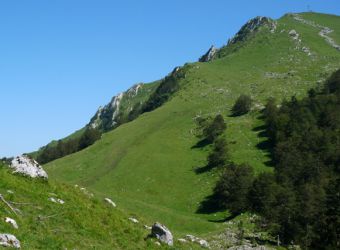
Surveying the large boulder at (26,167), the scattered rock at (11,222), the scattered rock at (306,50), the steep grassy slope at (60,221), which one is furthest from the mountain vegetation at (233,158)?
the scattered rock at (11,222)

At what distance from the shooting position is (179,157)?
105 meters

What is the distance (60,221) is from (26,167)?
617 cm

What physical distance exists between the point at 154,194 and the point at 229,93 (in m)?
64.1

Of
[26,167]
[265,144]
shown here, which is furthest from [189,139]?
[26,167]

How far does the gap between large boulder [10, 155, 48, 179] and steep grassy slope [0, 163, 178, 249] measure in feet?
2.05

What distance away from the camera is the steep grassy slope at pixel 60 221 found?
1823 cm

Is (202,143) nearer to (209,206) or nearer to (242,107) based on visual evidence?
(242,107)

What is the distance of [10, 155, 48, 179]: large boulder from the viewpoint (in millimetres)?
25672

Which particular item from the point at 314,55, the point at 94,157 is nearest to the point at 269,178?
the point at 94,157

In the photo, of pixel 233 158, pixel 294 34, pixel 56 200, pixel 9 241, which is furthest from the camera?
pixel 294 34

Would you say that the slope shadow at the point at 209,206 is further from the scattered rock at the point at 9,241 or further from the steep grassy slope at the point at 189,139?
the scattered rock at the point at 9,241

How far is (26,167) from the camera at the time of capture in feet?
84.7

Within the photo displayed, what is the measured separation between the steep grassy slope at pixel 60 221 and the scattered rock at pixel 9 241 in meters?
0.56

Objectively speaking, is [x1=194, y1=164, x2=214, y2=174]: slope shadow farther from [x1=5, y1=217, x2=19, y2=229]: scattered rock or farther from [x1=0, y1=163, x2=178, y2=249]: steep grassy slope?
[x1=5, y1=217, x2=19, y2=229]: scattered rock
